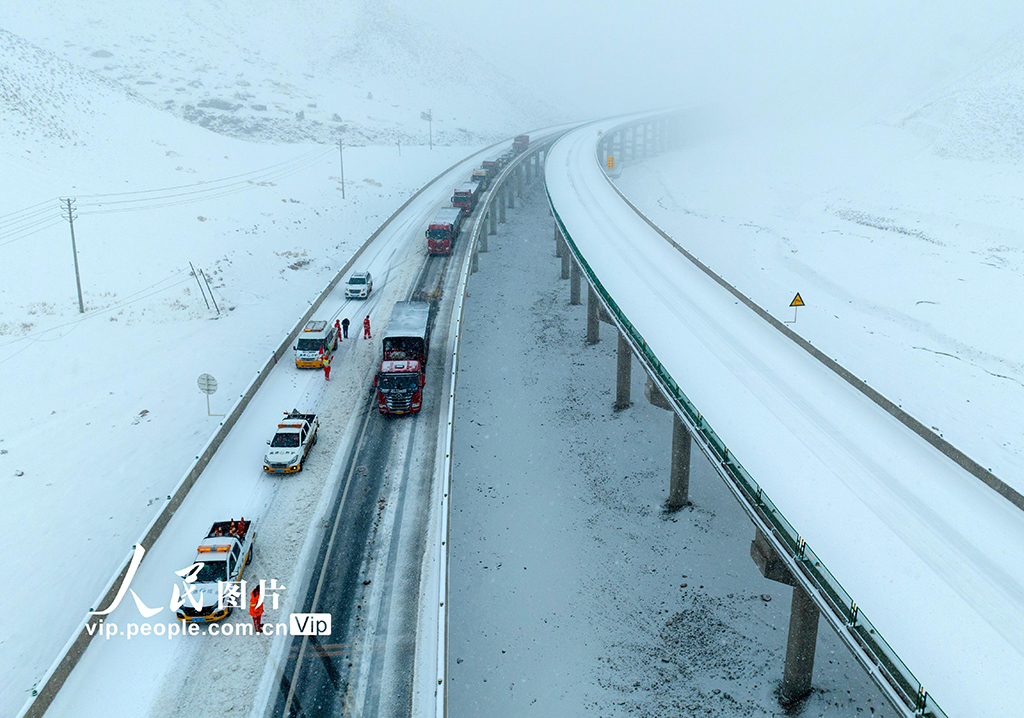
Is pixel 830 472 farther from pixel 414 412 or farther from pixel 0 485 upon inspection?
pixel 0 485

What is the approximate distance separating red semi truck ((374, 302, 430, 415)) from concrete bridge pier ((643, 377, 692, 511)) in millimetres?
11314

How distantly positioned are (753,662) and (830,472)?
23.0 feet

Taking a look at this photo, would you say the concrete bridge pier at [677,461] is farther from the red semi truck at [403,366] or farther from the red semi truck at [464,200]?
the red semi truck at [464,200]

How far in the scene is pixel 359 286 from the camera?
48156 millimetres

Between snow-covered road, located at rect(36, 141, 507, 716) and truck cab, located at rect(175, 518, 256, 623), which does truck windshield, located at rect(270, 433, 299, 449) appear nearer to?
snow-covered road, located at rect(36, 141, 507, 716)

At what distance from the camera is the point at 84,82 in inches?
3578

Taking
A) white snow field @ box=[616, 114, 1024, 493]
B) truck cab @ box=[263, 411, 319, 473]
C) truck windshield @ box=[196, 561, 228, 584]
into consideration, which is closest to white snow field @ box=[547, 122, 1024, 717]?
white snow field @ box=[616, 114, 1024, 493]

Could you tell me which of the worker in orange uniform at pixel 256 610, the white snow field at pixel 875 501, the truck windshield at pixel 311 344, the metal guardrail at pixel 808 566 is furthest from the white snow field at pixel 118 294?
the white snow field at pixel 875 501

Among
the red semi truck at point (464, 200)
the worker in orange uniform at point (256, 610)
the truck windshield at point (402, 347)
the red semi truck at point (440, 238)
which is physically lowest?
the worker in orange uniform at point (256, 610)

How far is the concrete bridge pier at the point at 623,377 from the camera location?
3756cm

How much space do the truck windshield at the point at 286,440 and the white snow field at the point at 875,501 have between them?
53.6ft

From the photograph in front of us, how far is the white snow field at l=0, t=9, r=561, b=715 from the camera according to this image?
26.0 metres

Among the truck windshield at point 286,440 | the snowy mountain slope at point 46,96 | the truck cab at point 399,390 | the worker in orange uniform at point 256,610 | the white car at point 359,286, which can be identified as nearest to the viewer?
the worker in orange uniform at point 256,610

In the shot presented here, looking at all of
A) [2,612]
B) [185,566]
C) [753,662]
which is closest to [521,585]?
[753,662]
